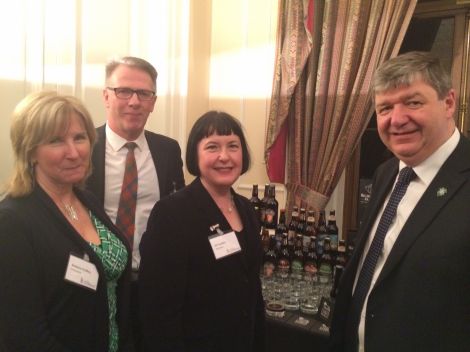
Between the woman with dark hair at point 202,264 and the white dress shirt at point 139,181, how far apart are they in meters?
0.52

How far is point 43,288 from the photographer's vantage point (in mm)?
1125

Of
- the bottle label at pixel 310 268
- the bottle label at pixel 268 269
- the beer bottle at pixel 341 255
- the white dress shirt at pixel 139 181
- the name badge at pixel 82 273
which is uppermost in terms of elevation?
the white dress shirt at pixel 139 181

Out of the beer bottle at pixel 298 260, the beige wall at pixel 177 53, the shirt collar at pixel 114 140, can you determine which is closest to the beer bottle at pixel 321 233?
the beer bottle at pixel 298 260

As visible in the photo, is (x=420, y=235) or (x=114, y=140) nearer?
(x=420, y=235)

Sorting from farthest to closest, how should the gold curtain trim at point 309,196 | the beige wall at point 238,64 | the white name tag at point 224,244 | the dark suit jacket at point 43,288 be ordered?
the beige wall at point 238,64 < the gold curtain trim at point 309,196 < the white name tag at point 224,244 < the dark suit jacket at point 43,288

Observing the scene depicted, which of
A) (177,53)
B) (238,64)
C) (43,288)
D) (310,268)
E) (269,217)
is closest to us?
(43,288)

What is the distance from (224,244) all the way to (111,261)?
1.28 feet

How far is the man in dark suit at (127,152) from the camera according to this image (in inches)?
75.2

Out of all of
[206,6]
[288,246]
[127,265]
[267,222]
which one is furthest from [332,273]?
[206,6]

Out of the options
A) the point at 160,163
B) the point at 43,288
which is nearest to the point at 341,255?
the point at 160,163

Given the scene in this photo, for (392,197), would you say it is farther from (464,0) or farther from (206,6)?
(206,6)

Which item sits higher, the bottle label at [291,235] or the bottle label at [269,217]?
the bottle label at [269,217]

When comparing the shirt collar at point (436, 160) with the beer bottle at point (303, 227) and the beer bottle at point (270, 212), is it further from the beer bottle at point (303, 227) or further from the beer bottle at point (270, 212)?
the beer bottle at point (270, 212)

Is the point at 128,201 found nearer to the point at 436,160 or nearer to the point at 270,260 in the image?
the point at 270,260
